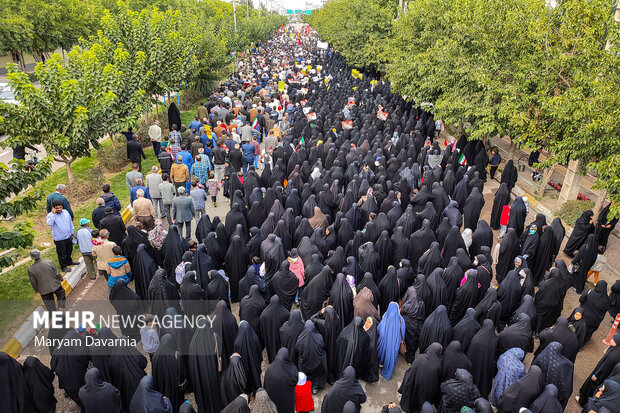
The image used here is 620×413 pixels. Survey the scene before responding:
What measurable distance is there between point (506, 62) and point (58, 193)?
11.3 m

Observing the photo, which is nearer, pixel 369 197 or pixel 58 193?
pixel 58 193

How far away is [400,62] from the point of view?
54.1 ft

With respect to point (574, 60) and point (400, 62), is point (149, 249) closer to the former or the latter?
point (574, 60)

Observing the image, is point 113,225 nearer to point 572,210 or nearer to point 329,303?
point 329,303

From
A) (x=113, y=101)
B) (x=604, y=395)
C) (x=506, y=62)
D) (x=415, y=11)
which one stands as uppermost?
(x=415, y=11)

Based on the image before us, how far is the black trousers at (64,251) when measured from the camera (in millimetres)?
7512

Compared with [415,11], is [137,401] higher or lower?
lower

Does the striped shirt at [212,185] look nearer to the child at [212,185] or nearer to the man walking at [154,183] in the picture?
the child at [212,185]

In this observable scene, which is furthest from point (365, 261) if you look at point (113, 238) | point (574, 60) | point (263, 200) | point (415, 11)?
point (415, 11)

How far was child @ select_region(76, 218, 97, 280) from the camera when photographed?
702 cm

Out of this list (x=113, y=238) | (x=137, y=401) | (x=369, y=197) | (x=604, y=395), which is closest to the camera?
(x=137, y=401)

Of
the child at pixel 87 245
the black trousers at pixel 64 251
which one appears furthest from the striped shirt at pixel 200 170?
the black trousers at pixel 64 251

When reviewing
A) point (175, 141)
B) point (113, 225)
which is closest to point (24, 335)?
point (113, 225)

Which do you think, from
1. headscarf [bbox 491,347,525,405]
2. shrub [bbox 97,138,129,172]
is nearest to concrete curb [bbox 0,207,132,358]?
shrub [bbox 97,138,129,172]
